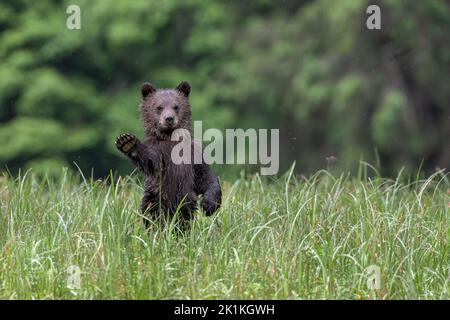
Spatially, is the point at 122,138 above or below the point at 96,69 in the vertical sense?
below

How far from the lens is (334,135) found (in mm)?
16828

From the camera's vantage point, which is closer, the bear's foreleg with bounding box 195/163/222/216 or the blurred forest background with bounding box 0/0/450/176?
the bear's foreleg with bounding box 195/163/222/216

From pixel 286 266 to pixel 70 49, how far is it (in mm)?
14616

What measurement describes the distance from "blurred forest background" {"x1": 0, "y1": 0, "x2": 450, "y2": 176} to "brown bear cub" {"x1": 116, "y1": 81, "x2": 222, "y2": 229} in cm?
899

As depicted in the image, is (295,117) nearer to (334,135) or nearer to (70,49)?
(334,135)

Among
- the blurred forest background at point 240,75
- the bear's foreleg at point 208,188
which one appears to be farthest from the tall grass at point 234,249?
the blurred forest background at point 240,75

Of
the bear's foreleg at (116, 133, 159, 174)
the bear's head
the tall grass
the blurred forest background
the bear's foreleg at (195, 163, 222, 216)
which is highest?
the blurred forest background

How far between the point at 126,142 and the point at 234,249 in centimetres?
89

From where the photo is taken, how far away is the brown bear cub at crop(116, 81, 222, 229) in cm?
622

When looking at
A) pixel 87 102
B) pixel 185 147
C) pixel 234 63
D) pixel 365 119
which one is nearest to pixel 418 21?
pixel 365 119

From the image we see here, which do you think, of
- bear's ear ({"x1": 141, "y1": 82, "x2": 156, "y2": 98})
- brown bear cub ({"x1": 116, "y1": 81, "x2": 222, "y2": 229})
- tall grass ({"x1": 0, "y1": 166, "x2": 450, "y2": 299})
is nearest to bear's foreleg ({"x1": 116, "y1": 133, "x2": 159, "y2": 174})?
brown bear cub ({"x1": 116, "y1": 81, "x2": 222, "y2": 229})

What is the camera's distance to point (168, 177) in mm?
6266

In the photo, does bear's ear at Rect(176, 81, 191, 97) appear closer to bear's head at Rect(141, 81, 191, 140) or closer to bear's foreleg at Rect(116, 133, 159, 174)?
bear's head at Rect(141, 81, 191, 140)

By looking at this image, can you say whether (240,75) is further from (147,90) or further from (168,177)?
(168,177)
